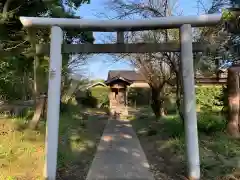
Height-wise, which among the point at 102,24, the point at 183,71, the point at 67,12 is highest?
the point at 67,12

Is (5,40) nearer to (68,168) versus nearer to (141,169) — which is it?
(68,168)

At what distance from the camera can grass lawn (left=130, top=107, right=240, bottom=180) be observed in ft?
23.5

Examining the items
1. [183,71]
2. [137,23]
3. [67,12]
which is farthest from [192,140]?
[67,12]

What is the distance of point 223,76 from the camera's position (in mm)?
29516

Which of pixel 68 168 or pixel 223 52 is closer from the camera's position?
pixel 68 168

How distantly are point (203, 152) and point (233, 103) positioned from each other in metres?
2.73

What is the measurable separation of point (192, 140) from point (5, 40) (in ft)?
26.4

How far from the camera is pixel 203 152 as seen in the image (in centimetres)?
862

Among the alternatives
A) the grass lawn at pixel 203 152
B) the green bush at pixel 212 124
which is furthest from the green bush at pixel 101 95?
the green bush at pixel 212 124

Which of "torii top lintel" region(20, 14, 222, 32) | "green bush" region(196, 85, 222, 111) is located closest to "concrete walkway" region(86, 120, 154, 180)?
"torii top lintel" region(20, 14, 222, 32)

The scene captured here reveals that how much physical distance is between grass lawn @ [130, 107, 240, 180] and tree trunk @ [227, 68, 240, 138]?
0.37 meters

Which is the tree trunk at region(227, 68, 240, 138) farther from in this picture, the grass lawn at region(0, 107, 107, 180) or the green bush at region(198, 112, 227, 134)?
the grass lawn at region(0, 107, 107, 180)

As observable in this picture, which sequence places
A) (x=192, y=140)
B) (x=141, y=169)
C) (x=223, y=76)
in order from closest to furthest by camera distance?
(x=192, y=140) → (x=141, y=169) → (x=223, y=76)

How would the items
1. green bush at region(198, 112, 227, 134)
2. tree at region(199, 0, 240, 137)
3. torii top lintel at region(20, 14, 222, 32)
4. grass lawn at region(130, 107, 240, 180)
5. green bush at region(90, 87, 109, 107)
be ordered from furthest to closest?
green bush at region(90, 87, 109, 107)
green bush at region(198, 112, 227, 134)
tree at region(199, 0, 240, 137)
grass lawn at region(130, 107, 240, 180)
torii top lintel at region(20, 14, 222, 32)
